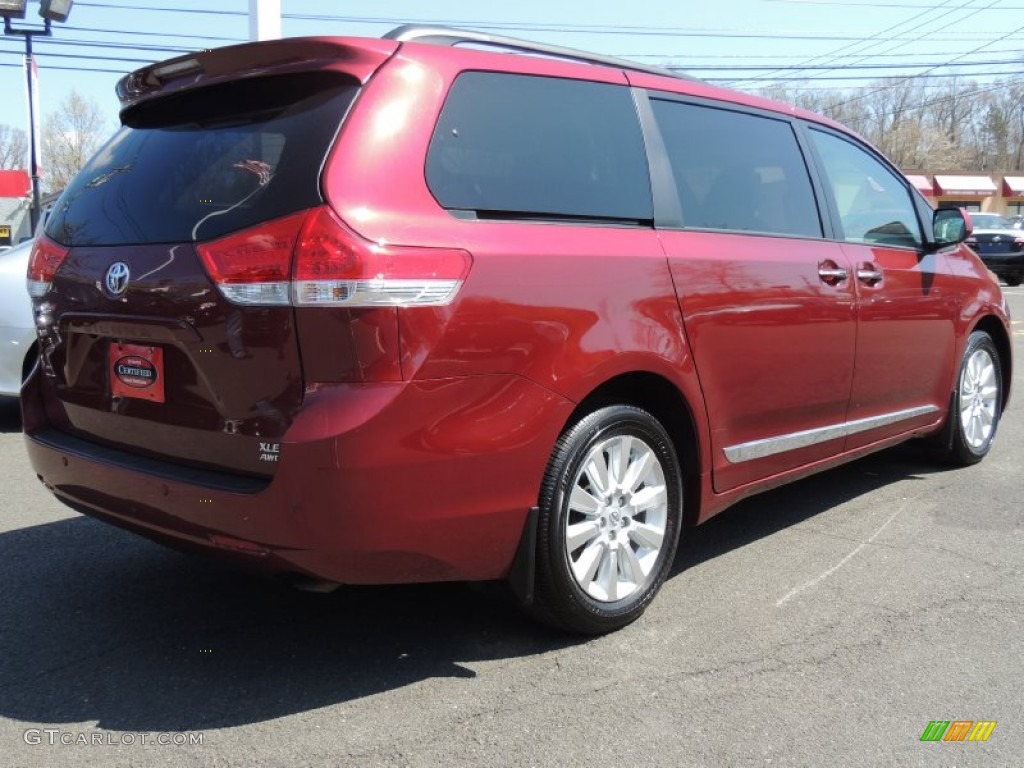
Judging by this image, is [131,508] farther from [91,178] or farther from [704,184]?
[704,184]

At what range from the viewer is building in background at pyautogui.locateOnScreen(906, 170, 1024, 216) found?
59.3 meters

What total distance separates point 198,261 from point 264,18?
6.97m

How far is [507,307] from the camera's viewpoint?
2.66 metres

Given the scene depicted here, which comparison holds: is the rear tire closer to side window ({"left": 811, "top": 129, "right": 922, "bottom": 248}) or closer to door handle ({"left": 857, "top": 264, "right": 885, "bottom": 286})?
side window ({"left": 811, "top": 129, "right": 922, "bottom": 248})

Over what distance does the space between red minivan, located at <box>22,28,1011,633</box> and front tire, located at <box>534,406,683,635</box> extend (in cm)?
1

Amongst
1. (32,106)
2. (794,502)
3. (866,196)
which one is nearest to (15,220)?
(32,106)

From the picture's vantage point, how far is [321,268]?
240 centimetres

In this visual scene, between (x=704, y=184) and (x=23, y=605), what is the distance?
3017 millimetres

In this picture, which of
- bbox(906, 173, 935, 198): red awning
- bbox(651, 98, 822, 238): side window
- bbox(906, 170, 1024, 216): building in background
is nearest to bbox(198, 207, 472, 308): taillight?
bbox(651, 98, 822, 238): side window

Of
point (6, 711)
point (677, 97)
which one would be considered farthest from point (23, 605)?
point (677, 97)

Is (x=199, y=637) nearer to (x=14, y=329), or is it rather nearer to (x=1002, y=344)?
(x=14, y=329)

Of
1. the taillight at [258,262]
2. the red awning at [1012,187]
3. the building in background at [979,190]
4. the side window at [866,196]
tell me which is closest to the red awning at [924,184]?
the building in background at [979,190]

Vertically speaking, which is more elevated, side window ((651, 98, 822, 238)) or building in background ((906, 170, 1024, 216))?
building in background ((906, 170, 1024, 216))

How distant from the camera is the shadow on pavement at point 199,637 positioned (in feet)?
8.93
